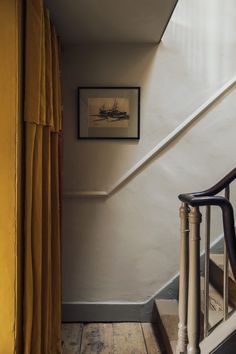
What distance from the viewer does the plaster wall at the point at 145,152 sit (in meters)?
2.66

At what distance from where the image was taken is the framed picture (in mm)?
2646

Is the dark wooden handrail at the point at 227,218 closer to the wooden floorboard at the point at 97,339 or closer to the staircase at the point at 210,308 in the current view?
the staircase at the point at 210,308

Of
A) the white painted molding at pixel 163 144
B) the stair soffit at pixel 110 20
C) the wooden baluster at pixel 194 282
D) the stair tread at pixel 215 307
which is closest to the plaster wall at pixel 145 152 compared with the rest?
the white painted molding at pixel 163 144

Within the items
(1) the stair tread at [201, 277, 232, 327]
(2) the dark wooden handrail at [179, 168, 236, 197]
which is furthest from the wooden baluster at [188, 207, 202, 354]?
(1) the stair tread at [201, 277, 232, 327]

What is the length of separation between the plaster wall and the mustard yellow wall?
43.1 inches

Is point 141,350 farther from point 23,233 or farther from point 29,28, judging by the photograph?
point 29,28

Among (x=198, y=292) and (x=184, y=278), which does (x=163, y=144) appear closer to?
(x=184, y=278)

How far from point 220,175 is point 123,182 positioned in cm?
80

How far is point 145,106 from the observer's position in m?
2.67

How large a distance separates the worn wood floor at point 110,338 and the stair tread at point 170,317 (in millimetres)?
178

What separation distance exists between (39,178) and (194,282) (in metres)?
0.96

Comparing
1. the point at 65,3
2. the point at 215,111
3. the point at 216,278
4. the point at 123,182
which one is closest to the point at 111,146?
the point at 123,182

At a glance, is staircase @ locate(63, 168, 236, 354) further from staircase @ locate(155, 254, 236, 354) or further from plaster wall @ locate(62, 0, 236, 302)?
plaster wall @ locate(62, 0, 236, 302)

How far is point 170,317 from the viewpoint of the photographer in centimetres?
234
